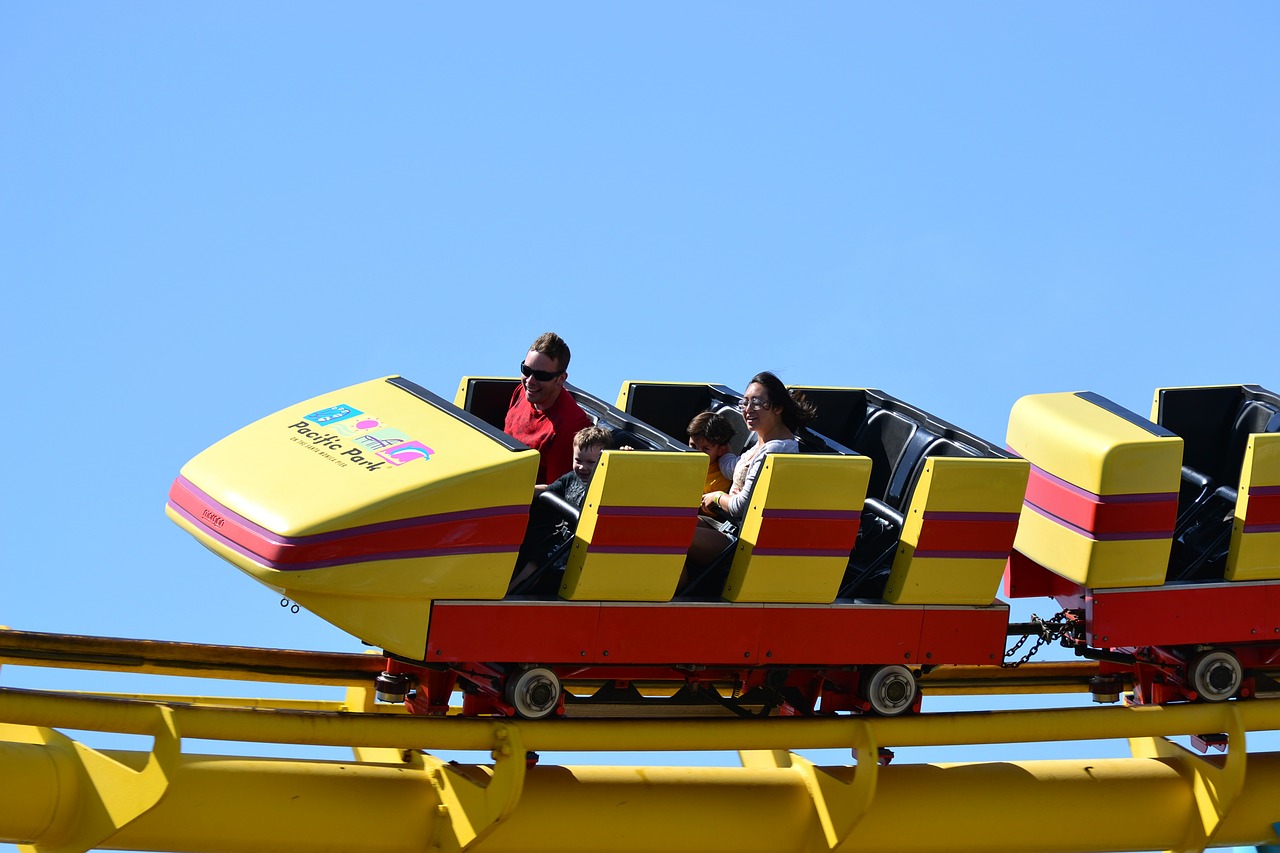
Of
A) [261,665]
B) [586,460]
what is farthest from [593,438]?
[261,665]

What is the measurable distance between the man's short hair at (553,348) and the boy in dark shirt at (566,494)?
402 millimetres

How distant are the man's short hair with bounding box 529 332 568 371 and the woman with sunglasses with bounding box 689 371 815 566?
25.8 inches

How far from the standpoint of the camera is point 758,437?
7184 millimetres

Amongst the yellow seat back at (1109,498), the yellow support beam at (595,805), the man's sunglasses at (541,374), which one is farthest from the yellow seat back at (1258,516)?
the man's sunglasses at (541,374)

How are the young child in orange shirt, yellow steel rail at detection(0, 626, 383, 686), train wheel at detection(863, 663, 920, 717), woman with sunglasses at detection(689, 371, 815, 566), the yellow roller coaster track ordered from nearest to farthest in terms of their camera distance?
the yellow roller coaster track < yellow steel rail at detection(0, 626, 383, 686) < woman with sunglasses at detection(689, 371, 815, 566) < train wheel at detection(863, 663, 920, 717) < the young child in orange shirt

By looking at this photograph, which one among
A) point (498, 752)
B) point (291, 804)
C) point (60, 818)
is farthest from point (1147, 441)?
point (60, 818)

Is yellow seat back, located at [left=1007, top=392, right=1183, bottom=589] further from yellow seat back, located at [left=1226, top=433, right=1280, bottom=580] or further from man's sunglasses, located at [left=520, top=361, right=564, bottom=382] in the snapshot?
man's sunglasses, located at [left=520, top=361, right=564, bottom=382]

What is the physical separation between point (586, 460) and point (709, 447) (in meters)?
0.87

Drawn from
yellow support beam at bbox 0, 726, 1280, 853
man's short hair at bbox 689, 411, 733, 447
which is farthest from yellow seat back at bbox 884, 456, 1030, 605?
man's short hair at bbox 689, 411, 733, 447

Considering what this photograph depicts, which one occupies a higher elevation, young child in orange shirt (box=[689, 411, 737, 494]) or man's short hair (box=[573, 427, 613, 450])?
man's short hair (box=[573, 427, 613, 450])

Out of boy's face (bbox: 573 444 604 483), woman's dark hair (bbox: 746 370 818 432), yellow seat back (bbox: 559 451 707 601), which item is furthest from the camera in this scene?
woman's dark hair (bbox: 746 370 818 432)

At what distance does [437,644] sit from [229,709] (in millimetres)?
663

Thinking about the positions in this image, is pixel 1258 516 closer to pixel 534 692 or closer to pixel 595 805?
pixel 595 805

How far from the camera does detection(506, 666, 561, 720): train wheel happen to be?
652 cm
